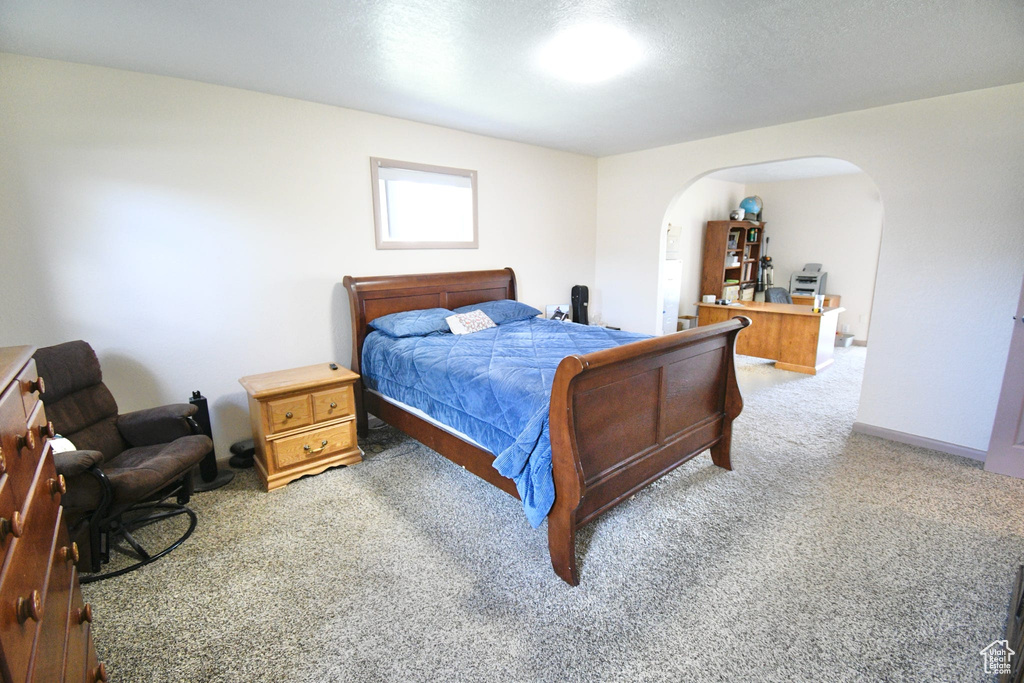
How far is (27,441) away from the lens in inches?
38.3

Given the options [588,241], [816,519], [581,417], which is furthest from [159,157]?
[816,519]

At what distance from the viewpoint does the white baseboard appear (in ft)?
9.99

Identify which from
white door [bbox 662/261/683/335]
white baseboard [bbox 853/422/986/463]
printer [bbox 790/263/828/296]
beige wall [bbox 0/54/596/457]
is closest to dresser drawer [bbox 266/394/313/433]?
beige wall [bbox 0/54/596/457]

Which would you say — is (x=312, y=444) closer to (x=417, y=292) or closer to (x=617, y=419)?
(x=417, y=292)

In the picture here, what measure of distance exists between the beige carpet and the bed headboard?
3.78 ft

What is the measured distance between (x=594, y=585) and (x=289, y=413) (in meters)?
1.97

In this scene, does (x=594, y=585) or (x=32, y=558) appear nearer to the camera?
(x=32, y=558)

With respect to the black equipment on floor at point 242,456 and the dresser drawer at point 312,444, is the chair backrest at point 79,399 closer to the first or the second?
the black equipment on floor at point 242,456

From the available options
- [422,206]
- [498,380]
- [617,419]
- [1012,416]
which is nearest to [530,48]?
[498,380]

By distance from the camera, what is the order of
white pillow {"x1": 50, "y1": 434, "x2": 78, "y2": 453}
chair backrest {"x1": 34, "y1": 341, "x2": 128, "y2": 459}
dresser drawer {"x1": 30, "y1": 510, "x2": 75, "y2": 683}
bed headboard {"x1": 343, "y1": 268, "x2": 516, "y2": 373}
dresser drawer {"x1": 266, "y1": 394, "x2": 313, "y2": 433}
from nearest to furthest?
dresser drawer {"x1": 30, "y1": 510, "x2": 75, "y2": 683} → white pillow {"x1": 50, "y1": 434, "x2": 78, "y2": 453} → chair backrest {"x1": 34, "y1": 341, "x2": 128, "y2": 459} → dresser drawer {"x1": 266, "y1": 394, "x2": 313, "y2": 433} → bed headboard {"x1": 343, "y1": 268, "x2": 516, "y2": 373}

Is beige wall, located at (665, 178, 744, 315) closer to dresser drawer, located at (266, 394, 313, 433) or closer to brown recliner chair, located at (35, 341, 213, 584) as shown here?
dresser drawer, located at (266, 394, 313, 433)

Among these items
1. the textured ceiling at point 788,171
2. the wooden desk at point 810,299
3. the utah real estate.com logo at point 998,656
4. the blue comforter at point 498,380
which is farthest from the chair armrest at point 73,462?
the wooden desk at point 810,299

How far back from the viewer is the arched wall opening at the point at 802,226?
616 cm

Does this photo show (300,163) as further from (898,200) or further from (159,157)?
(898,200)
